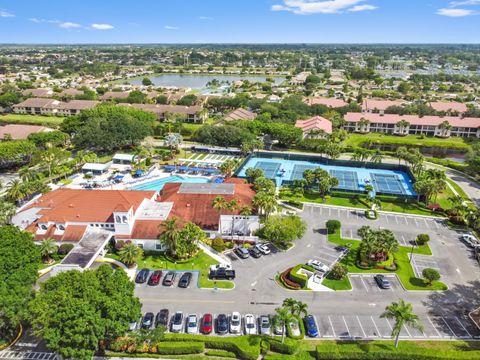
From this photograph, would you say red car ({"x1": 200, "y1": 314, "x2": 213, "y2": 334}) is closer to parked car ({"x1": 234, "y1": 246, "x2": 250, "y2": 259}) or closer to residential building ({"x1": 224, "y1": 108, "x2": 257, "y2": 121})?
parked car ({"x1": 234, "y1": 246, "x2": 250, "y2": 259})

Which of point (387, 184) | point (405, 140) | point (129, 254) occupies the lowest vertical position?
point (387, 184)

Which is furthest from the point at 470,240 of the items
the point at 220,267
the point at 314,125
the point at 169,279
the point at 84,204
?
the point at 84,204

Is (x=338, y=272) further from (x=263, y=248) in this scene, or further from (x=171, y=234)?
(x=171, y=234)

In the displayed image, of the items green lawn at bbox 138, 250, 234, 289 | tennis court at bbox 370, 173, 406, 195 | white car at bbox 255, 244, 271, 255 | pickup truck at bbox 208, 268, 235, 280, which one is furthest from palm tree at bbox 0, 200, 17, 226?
tennis court at bbox 370, 173, 406, 195

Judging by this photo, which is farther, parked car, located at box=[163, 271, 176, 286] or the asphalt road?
parked car, located at box=[163, 271, 176, 286]

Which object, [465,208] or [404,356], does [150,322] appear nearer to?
[404,356]
